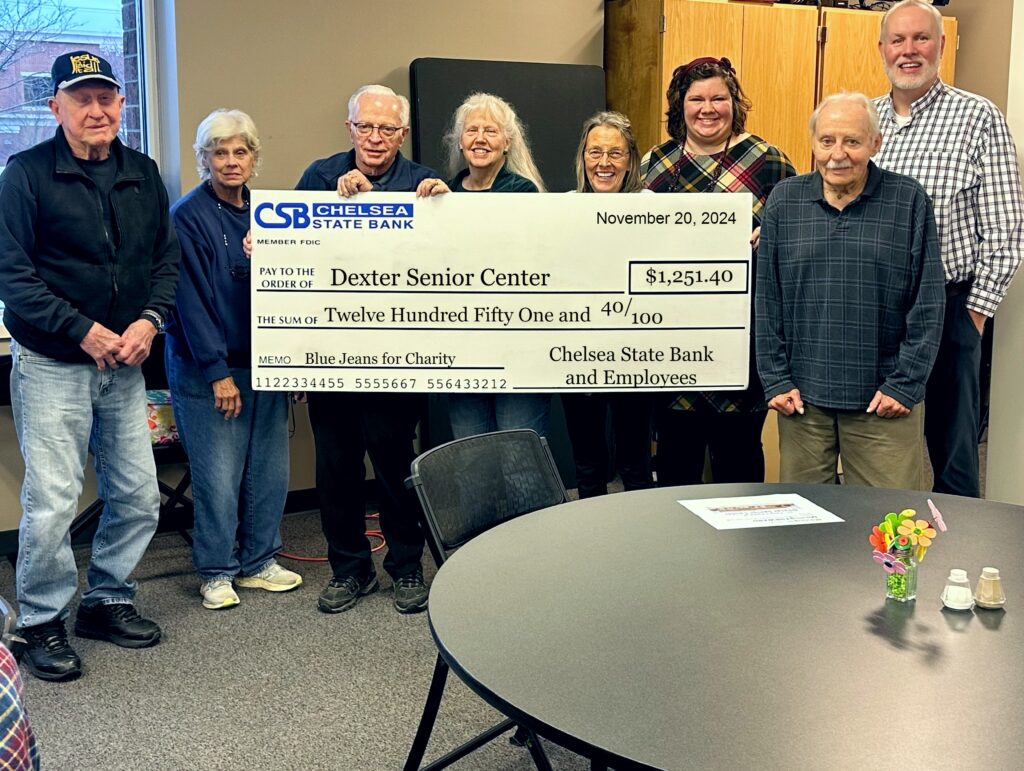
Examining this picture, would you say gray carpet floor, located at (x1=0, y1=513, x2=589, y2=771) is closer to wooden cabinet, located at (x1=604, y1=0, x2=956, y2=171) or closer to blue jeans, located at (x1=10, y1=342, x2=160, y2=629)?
blue jeans, located at (x1=10, y1=342, x2=160, y2=629)

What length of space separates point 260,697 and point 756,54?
3.78 metres

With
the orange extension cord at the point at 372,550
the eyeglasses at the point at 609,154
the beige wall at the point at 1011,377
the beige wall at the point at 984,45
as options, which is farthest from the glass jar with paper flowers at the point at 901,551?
the beige wall at the point at 984,45

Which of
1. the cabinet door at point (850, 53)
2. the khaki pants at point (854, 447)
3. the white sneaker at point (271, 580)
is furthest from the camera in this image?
the cabinet door at point (850, 53)

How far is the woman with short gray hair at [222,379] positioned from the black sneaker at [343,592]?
0.85 ft

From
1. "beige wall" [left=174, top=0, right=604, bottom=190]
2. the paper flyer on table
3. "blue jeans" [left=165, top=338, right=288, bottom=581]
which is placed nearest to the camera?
the paper flyer on table

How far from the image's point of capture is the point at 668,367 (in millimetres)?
3391

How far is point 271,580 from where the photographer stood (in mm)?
3816

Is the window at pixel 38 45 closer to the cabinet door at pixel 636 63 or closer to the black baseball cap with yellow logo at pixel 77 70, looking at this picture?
the black baseball cap with yellow logo at pixel 77 70

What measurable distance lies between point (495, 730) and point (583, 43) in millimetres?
3752

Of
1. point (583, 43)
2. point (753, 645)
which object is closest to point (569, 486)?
point (583, 43)

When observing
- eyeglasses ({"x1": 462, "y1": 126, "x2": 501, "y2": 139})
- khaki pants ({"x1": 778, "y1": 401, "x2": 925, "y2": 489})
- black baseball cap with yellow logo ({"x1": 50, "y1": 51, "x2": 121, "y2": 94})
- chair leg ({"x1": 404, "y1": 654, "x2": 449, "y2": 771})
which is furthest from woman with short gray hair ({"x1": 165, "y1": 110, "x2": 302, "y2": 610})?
khaki pants ({"x1": 778, "y1": 401, "x2": 925, "y2": 489})

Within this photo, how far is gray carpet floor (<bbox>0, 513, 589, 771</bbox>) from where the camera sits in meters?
2.61

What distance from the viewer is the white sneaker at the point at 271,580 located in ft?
12.5

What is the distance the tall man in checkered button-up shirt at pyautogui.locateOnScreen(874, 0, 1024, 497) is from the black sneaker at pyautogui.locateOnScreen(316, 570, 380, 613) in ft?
6.84
